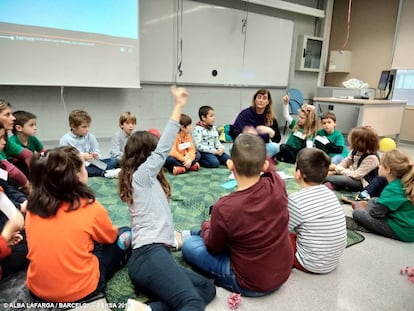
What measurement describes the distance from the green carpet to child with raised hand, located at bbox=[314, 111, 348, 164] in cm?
45

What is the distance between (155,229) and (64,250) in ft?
1.26

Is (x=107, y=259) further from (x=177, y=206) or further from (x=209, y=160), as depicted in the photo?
(x=209, y=160)

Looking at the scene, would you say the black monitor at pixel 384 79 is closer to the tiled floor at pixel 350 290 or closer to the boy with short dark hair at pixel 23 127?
the tiled floor at pixel 350 290

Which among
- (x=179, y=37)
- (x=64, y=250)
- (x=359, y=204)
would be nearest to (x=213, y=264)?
(x=64, y=250)

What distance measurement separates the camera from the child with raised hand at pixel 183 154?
10.5 ft

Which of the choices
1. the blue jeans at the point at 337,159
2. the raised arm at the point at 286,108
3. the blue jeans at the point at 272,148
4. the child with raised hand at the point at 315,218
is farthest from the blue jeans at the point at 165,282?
the raised arm at the point at 286,108

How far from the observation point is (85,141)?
117 inches

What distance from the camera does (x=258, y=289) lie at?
54.9 inches

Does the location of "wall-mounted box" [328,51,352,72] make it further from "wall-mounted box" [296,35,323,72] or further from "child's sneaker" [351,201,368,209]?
"child's sneaker" [351,201,368,209]

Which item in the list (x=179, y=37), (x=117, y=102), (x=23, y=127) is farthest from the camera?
(x=179, y=37)

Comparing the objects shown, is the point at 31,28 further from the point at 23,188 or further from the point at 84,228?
the point at 84,228

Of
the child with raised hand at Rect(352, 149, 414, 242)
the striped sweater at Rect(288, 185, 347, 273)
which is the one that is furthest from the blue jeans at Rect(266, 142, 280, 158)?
the striped sweater at Rect(288, 185, 347, 273)

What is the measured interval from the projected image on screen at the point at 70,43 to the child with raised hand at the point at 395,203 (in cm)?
335

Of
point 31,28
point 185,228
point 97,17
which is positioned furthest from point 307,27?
point 185,228
